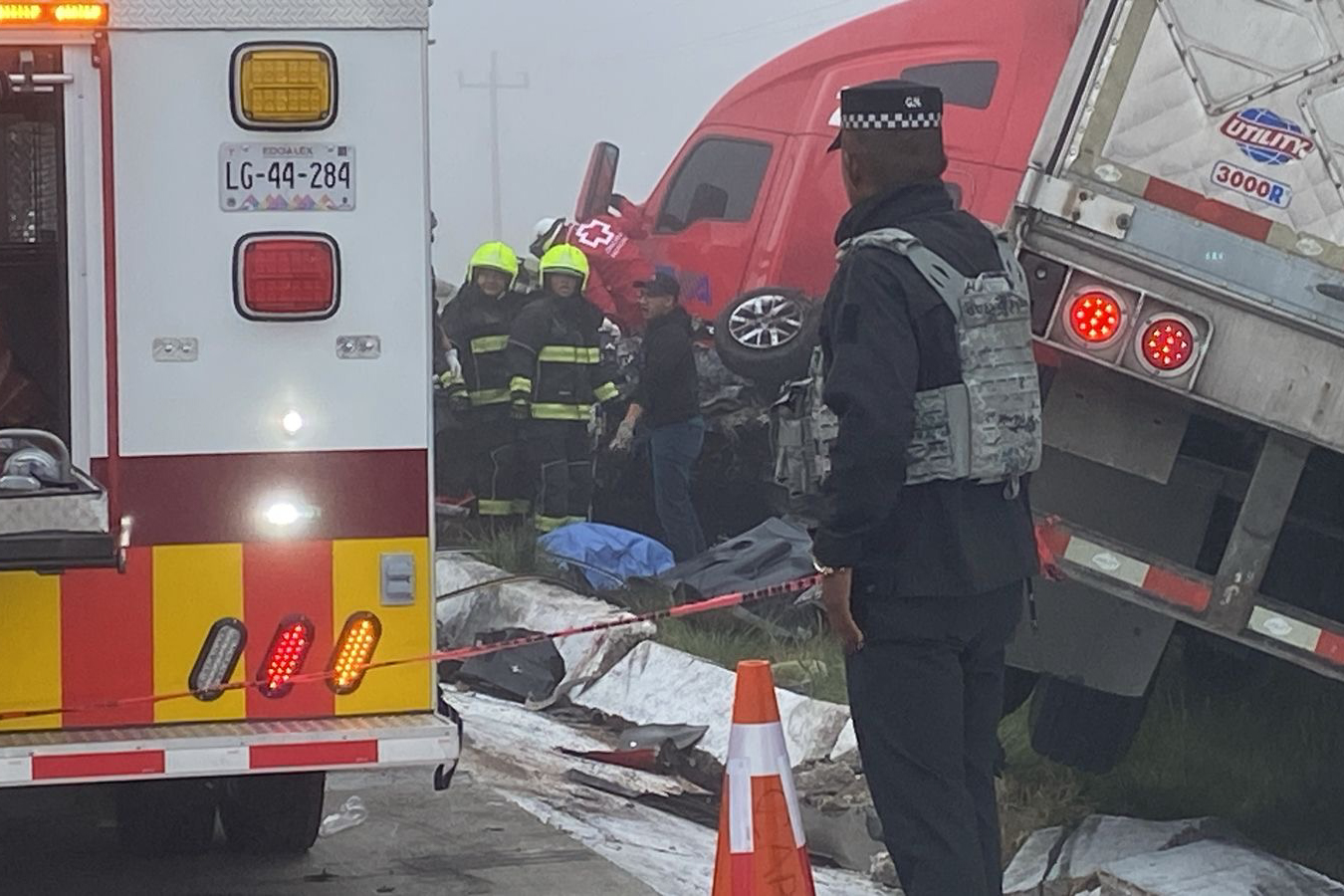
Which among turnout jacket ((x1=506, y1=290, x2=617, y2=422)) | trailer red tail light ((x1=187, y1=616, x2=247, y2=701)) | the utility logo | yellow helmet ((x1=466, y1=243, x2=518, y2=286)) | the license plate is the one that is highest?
the utility logo

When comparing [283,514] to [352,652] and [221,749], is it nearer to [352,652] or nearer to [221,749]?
[352,652]

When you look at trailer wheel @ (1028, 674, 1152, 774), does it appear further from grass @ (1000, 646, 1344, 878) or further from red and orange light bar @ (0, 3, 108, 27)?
red and orange light bar @ (0, 3, 108, 27)

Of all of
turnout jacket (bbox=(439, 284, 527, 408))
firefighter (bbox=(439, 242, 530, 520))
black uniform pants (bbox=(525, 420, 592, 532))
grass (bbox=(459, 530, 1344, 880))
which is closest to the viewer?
grass (bbox=(459, 530, 1344, 880))

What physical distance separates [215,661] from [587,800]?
2.37 m

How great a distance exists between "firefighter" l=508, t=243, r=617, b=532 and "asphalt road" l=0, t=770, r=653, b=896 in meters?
4.86

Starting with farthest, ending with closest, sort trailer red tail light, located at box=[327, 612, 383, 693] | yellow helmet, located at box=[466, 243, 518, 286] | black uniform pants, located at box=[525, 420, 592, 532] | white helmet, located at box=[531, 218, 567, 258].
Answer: white helmet, located at box=[531, 218, 567, 258] → yellow helmet, located at box=[466, 243, 518, 286] → black uniform pants, located at box=[525, 420, 592, 532] → trailer red tail light, located at box=[327, 612, 383, 693]

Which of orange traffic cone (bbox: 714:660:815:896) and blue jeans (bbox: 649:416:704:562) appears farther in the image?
blue jeans (bbox: 649:416:704:562)

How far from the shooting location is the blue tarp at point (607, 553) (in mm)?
10344

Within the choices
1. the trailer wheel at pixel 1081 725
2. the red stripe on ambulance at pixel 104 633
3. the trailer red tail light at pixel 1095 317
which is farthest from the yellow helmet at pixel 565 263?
the red stripe on ambulance at pixel 104 633

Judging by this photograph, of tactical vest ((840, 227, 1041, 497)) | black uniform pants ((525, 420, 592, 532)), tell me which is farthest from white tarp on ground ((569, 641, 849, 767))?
black uniform pants ((525, 420, 592, 532))

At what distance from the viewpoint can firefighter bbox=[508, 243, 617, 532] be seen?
39.2 feet

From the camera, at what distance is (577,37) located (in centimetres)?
1341

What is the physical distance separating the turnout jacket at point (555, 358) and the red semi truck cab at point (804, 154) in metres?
0.71

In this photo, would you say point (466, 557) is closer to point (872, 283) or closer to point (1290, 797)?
point (1290, 797)
